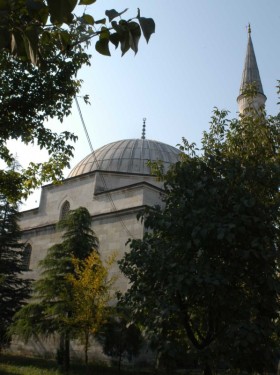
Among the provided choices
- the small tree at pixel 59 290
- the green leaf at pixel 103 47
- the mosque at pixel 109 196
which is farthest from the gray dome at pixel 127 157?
the green leaf at pixel 103 47

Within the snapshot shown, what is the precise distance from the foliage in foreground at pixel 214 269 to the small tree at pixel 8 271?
1177 cm

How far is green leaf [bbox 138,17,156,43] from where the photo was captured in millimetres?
1956

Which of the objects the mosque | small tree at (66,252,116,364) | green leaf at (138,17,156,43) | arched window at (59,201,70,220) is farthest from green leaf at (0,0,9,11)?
arched window at (59,201,70,220)

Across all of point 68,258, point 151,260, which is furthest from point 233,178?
point 68,258

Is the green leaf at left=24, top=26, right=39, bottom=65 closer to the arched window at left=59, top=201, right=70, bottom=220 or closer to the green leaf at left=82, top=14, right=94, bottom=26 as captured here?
the green leaf at left=82, top=14, right=94, bottom=26

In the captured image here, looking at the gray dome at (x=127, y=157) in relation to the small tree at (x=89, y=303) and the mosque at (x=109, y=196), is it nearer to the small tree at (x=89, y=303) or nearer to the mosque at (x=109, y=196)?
the mosque at (x=109, y=196)

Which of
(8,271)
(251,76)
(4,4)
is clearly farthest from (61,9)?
(251,76)

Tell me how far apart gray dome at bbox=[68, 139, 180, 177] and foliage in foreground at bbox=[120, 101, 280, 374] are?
50.6 ft

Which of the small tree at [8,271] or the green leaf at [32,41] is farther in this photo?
the small tree at [8,271]

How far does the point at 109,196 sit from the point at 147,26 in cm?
1734

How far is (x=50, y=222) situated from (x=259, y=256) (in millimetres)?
16785

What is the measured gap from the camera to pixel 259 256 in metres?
5.57

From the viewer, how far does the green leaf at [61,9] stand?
1730mm

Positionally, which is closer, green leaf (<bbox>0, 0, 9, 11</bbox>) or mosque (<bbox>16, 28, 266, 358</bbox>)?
green leaf (<bbox>0, 0, 9, 11</bbox>)
